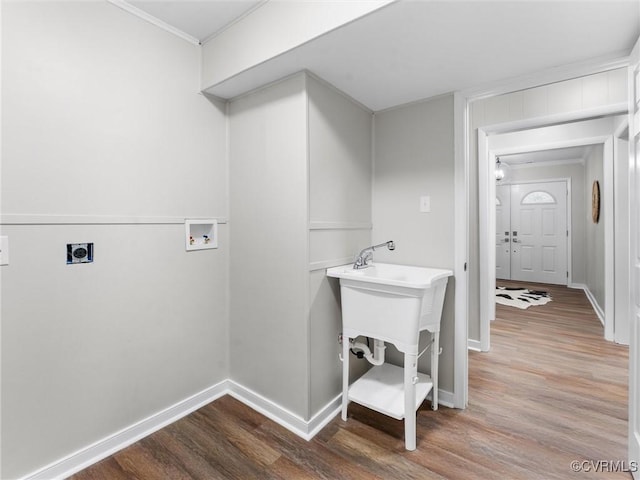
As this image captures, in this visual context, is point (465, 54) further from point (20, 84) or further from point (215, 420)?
point (215, 420)

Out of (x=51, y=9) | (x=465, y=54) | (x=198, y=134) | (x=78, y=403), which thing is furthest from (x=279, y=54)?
(x=78, y=403)

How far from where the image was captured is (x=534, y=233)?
20.9 feet

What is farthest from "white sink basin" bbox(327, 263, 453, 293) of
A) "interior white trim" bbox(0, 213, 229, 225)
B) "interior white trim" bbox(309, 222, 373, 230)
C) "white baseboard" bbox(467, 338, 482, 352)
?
"white baseboard" bbox(467, 338, 482, 352)

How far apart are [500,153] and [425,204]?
222 cm

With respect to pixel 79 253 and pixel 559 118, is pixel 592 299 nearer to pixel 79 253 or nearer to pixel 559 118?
pixel 559 118

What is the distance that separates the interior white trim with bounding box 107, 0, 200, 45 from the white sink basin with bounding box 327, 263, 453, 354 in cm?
173

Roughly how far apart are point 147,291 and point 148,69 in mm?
1297

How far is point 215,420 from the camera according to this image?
1.94 m

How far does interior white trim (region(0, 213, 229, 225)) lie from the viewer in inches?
53.7

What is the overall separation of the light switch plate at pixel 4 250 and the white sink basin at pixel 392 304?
1536mm

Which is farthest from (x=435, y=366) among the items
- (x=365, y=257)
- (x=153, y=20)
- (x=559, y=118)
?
(x=153, y=20)

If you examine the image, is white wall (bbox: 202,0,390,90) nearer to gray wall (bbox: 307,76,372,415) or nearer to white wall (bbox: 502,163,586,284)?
gray wall (bbox: 307,76,372,415)

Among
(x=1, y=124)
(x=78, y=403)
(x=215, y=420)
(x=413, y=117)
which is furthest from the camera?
(x=413, y=117)

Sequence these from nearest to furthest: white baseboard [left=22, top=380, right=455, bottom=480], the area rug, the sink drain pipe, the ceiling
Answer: the ceiling, white baseboard [left=22, top=380, right=455, bottom=480], the sink drain pipe, the area rug
